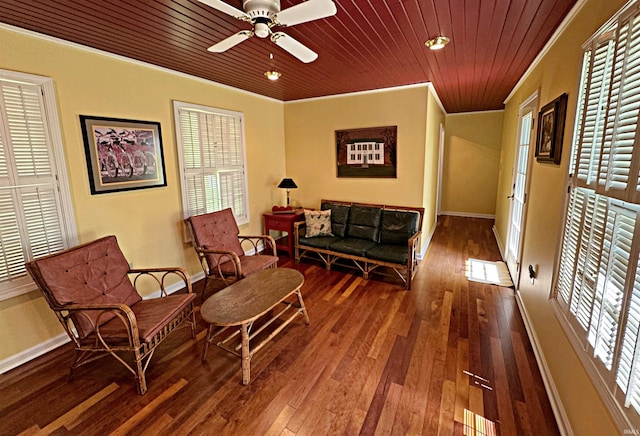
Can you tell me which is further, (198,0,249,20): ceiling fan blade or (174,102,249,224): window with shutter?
(174,102,249,224): window with shutter

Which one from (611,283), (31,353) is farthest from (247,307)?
(611,283)

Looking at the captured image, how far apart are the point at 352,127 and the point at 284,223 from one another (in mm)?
1793

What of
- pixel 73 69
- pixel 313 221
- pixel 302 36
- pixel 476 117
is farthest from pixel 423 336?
pixel 476 117

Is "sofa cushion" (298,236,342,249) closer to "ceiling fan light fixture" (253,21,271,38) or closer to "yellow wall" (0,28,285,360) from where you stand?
"yellow wall" (0,28,285,360)

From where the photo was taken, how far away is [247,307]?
221cm

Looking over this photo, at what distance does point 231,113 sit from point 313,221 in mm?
1888

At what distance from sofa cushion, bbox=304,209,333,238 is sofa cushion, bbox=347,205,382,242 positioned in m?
0.32

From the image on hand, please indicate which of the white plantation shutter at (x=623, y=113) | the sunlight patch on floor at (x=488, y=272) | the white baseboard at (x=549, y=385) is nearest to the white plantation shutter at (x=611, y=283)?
the white plantation shutter at (x=623, y=113)

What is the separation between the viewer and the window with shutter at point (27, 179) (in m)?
2.15

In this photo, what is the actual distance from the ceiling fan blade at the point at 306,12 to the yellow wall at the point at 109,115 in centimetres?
202

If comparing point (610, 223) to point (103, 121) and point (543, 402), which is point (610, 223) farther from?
point (103, 121)

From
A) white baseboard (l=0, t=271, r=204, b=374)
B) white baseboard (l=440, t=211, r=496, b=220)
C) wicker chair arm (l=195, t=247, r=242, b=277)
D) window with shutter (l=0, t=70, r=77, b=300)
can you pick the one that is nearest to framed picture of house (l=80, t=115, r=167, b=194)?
window with shutter (l=0, t=70, r=77, b=300)

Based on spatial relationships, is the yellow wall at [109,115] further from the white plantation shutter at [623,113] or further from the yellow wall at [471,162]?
the yellow wall at [471,162]

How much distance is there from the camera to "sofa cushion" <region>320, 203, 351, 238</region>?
4.25m
